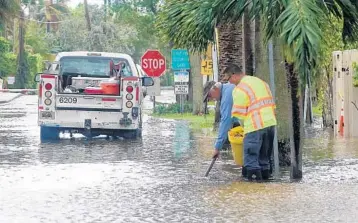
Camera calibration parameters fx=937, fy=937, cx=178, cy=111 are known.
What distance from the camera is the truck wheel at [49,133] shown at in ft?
68.7

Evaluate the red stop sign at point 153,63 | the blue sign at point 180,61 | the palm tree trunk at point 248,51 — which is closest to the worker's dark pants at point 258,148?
the palm tree trunk at point 248,51

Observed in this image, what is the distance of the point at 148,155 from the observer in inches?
668

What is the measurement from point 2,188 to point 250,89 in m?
3.42

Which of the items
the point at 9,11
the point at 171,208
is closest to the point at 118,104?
the point at 171,208

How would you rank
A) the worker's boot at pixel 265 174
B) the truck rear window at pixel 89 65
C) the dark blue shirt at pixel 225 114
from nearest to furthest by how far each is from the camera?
the worker's boot at pixel 265 174, the dark blue shirt at pixel 225 114, the truck rear window at pixel 89 65

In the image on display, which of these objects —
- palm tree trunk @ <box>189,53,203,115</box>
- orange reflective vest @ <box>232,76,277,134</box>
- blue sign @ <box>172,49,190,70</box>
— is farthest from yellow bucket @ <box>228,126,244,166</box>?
blue sign @ <box>172,49,190,70</box>

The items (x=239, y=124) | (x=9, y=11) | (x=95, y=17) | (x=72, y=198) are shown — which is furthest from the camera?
(x=95, y=17)

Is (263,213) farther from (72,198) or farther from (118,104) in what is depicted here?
(118,104)

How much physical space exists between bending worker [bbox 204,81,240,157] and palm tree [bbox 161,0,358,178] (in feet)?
2.55

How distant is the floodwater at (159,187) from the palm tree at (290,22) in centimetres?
134

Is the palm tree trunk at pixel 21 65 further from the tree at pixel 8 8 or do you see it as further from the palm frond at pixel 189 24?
the palm frond at pixel 189 24

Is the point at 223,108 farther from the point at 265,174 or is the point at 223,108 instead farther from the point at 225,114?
the point at 265,174

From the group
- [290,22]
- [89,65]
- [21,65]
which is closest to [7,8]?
[89,65]

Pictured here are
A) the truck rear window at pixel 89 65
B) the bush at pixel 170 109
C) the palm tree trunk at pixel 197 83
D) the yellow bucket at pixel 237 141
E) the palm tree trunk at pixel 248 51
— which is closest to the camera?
the yellow bucket at pixel 237 141
